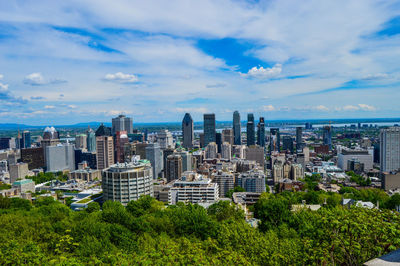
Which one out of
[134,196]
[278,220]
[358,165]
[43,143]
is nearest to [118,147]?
[43,143]

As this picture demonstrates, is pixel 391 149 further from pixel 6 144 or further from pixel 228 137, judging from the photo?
pixel 6 144

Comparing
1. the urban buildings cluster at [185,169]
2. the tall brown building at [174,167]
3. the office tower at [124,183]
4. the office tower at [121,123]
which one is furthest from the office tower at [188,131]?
the office tower at [124,183]

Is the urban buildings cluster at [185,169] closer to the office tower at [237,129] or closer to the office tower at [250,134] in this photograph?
the office tower at [250,134]

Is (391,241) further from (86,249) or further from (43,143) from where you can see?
(43,143)

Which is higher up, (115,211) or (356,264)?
(356,264)

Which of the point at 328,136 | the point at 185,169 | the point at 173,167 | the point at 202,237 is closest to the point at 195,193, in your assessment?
the point at 202,237

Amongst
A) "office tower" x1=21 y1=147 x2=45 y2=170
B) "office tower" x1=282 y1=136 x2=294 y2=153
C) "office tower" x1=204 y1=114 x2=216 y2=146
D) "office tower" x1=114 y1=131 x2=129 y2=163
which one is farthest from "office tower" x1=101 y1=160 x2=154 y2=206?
"office tower" x1=282 y1=136 x2=294 y2=153
